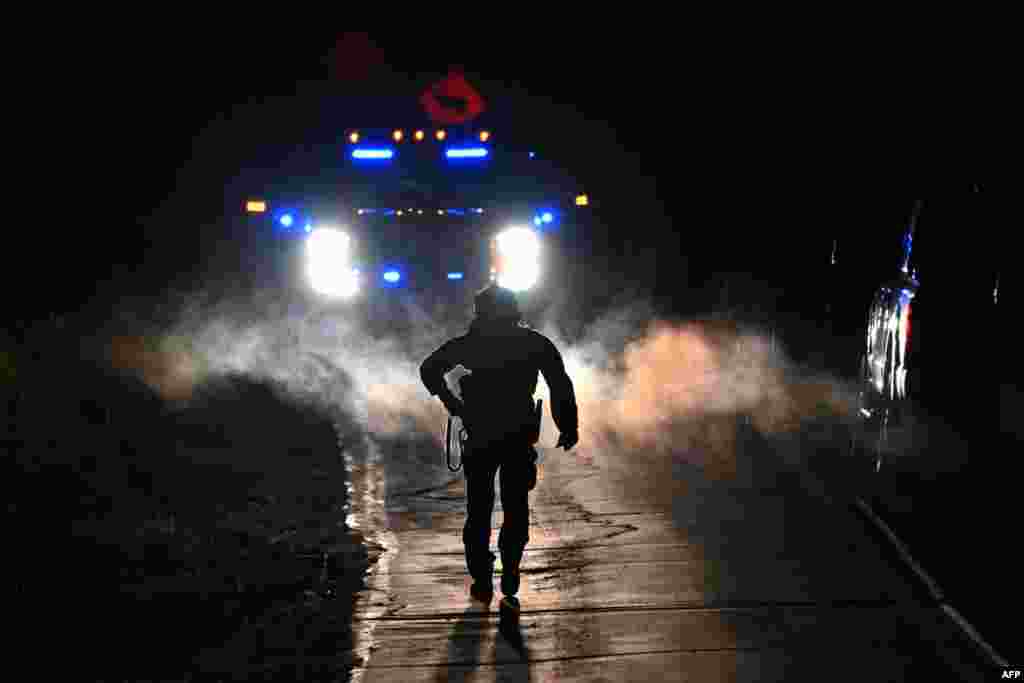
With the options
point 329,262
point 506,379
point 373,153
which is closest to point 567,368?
point 329,262

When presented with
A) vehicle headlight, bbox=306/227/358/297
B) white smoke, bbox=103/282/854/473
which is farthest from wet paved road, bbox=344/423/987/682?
vehicle headlight, bbox=306/227/358/297

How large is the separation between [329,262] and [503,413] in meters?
20.1

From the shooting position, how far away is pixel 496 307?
9773 millimetres

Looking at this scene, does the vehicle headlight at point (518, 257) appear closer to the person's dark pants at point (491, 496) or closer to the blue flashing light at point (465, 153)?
the blue flashing light at point (465, 153)

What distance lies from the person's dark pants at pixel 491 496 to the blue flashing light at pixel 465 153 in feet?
61.6

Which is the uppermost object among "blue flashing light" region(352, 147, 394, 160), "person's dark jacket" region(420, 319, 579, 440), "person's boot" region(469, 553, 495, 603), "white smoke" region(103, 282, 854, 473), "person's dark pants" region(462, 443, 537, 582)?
"blue flashing light" region(352, 147, 394, 160)

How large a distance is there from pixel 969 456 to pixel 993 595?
627 centimetres

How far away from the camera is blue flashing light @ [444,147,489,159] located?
28.2 m

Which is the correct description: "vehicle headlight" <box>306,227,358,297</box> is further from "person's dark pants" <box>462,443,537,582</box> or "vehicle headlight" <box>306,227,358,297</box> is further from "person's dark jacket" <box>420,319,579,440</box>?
"person's dark pants" <box>462,443,537,582</box>

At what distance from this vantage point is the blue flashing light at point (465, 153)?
92.6 feet

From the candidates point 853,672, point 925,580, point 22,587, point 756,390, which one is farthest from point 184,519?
point 756,390

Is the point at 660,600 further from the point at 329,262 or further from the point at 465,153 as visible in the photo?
the point at 329,262

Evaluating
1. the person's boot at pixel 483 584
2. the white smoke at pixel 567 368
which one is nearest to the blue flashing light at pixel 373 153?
the white smoke at pixel 567 368

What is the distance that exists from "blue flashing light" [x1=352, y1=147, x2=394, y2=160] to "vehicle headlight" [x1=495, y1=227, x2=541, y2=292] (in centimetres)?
234
